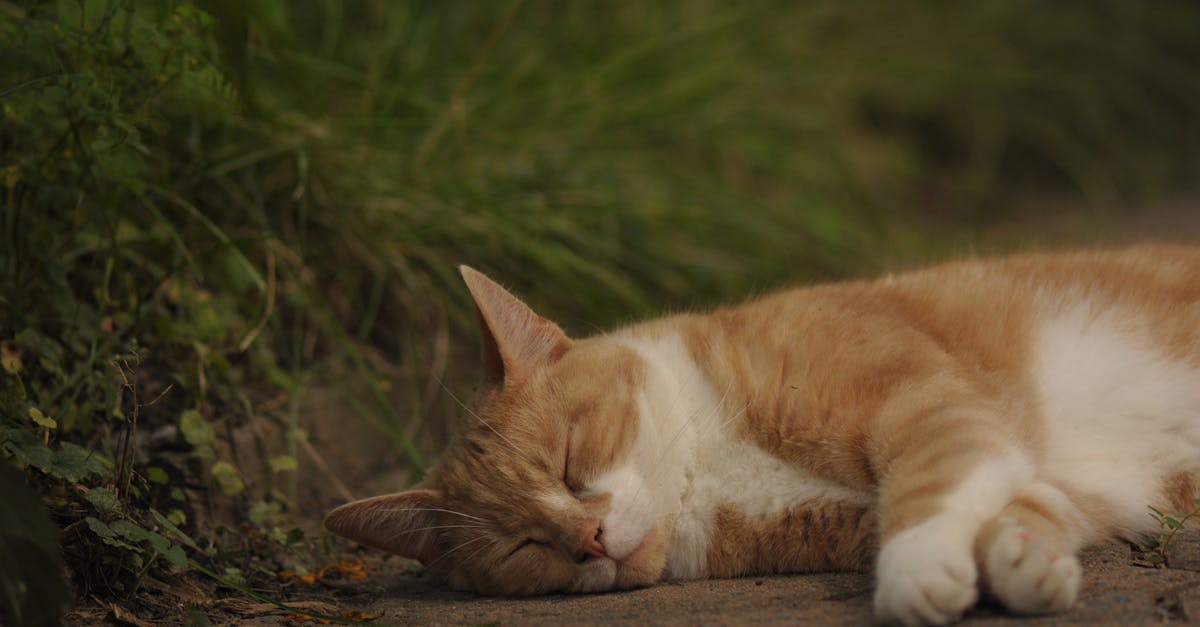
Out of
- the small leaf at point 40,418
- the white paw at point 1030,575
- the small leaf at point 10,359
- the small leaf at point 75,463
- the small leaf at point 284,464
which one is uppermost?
the white paw at point 1030,575

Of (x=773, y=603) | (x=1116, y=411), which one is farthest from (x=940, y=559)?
(x=1116, y=411)

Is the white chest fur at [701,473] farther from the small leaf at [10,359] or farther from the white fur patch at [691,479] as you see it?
the small leaf at [10,359]

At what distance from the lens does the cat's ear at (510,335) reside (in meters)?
2.19

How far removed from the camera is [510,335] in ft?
7.47

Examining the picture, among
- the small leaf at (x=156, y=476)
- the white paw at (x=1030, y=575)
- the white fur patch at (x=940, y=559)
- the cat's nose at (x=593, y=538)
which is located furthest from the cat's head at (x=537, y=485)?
Answer: the white paw at (x=1030, y=575)

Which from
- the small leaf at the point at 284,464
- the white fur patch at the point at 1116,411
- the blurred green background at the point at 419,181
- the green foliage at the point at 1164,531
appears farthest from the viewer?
the small leaf at the point at 284,464

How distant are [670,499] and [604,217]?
1.70 meters

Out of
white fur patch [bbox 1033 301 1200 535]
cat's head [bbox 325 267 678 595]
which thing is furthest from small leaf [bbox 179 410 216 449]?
white fur patch [bbox 1033 301 1200 535]

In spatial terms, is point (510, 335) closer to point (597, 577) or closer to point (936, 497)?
point (597, 577)

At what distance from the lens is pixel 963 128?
585cm

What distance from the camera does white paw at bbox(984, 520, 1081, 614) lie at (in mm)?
1499

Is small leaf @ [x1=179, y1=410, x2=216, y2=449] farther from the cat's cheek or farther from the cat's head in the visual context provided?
the cat's cheek

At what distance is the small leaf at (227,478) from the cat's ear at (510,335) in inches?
25.0

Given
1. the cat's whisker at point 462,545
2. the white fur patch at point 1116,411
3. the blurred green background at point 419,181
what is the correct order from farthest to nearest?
1. the blurred green background at point 419,181
2. the cat's whisker at point 462,545
3. the white fur patch at point 1116,411
